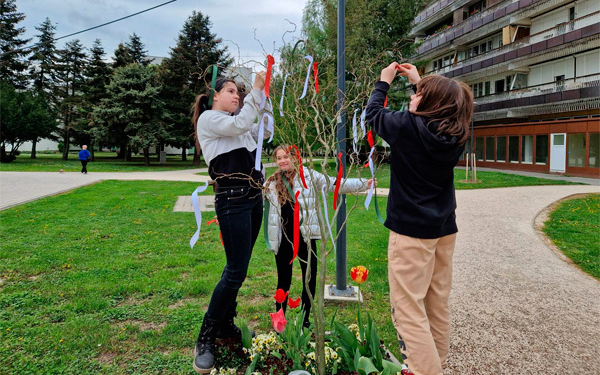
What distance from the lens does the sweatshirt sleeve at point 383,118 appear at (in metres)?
2.03

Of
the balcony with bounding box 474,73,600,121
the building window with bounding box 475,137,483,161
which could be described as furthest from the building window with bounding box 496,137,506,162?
the building window with bounding box 475,137,483,161

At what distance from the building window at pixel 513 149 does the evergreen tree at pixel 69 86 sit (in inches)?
1314

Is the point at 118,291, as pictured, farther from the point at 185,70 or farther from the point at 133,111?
the point at 185,70

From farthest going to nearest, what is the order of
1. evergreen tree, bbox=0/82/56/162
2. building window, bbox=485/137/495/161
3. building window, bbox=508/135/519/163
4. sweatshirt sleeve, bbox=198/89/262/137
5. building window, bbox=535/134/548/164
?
1. evergreen tree, bbox=0/82/56/162
2. building window, bbox=485/137/495/161
3. building window, bbox=508/135/519/163
4. building window, bbox=535/134/548/164
5. sweatshirt sleeve, bbox=198/89/262/137

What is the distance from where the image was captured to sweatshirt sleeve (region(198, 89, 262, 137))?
2199mm

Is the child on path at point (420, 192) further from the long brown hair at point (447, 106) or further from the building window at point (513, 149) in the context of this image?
the building window at point (513, 149)

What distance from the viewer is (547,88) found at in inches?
922

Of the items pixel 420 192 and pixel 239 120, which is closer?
pixel 420 192

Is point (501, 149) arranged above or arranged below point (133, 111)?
below

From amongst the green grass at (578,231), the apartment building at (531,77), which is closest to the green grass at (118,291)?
the green grass at (578,231)

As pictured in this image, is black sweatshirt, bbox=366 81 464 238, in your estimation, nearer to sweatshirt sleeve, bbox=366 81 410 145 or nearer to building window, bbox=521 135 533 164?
sweatshirt sleeve, bbox=366 81 410 145

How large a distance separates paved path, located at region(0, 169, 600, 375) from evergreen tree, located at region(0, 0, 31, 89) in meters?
42.6

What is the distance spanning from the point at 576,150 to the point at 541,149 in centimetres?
222

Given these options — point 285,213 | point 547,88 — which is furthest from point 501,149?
point 285,213
